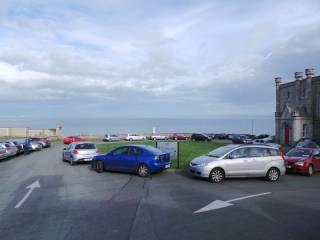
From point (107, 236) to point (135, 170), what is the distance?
11719 mm

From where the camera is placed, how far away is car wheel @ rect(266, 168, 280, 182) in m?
19.3

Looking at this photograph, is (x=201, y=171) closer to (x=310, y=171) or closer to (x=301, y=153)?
(x=310, y=171)

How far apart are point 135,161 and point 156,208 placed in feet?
27.9

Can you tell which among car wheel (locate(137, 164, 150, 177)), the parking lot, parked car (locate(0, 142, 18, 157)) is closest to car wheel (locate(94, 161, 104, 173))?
the parking lot

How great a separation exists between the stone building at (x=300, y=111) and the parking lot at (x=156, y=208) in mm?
34877

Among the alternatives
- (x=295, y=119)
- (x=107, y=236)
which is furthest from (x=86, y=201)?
(x=295, y=119)

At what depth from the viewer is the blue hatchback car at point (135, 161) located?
20.6m

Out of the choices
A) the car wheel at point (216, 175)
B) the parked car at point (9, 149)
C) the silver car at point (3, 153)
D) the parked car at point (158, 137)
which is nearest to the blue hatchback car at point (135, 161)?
the car wheel at point (216, 175)

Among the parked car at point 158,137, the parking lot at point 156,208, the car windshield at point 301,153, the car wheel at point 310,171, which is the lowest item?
the parking lot at point 156,208

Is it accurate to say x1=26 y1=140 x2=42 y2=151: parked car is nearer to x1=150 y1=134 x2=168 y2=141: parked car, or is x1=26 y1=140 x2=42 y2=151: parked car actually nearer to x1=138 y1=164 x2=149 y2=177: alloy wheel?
x1=138 y1=164 x2=149 y2=177: alloy wheel

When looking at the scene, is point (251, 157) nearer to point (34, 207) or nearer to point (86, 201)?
point (86, 201)

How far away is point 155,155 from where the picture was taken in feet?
68.1

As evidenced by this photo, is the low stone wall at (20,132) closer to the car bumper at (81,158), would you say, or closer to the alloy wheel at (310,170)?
the car bumper at (81,158)

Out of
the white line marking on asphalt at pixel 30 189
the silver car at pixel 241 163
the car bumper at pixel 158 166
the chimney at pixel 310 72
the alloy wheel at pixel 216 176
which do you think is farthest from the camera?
the chimney at pixel 310 72
